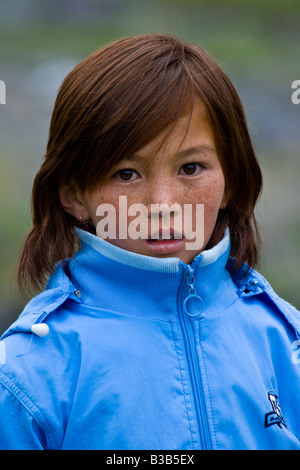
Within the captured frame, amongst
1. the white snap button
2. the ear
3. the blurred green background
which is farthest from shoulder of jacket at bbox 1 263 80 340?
the blurred green background

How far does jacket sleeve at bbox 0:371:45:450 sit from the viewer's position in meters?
1.44

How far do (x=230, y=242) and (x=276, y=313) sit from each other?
193 millimetres

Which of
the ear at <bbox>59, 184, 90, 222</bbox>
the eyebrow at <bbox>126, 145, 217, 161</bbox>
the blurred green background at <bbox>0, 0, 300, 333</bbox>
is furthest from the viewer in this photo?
the blurred green background at <bbox>0, 0, 300, 333</bbox>

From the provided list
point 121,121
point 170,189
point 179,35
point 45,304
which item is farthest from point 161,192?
point 179,35

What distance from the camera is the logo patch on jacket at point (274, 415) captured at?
1.58 metres

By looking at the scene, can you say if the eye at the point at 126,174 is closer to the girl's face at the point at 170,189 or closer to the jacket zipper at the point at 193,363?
the girl's face at the point at 170,189

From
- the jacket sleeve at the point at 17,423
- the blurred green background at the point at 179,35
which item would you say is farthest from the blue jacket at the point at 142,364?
the blurred green background at the point at 179,35

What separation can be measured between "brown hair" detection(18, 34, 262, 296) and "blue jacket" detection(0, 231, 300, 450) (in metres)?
0.12

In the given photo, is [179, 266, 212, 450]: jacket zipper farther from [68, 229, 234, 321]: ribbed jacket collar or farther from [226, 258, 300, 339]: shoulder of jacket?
[226, 258, 300, 339]: shoulder of jacket

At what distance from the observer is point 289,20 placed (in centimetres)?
570

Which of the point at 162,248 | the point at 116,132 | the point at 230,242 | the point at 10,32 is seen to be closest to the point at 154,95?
the point at 116,132

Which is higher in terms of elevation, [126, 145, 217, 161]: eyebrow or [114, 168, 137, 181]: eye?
[126, 145, 217, 161]: eyebrow

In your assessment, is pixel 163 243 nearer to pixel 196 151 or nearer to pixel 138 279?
pixel 138 279

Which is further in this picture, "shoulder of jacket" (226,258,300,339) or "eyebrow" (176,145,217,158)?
"shoulder of jacket" (226,258,300,339)
